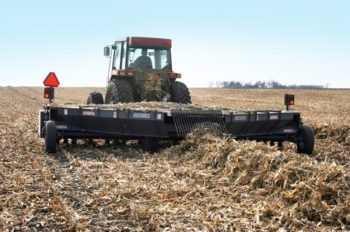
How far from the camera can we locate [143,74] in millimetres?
13047

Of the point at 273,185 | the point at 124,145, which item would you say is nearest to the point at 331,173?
the point at 273,185

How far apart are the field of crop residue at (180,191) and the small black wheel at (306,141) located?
2.31m

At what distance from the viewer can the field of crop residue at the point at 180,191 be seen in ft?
16.1

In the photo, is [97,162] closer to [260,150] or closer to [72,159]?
[72,159]

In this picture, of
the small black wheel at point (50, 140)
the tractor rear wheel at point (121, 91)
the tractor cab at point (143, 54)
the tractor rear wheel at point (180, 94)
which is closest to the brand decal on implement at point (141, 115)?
the small black wheel at point (50, 140)

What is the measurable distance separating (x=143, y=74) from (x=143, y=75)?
3cm

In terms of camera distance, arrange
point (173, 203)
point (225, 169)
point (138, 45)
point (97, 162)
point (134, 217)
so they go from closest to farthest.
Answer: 1. point (134, 217)
2. point (173, 203)
3. point (225, 169)
4. point (97, 162)
5. point (138, 45)

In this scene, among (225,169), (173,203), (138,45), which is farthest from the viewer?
(138,45)

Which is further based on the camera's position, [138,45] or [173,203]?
[138,45]

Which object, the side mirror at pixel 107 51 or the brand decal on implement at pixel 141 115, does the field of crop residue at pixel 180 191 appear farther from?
the side mirror at pixel 107 51

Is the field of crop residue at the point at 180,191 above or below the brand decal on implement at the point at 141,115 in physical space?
below

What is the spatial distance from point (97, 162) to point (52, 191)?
214 centimetres

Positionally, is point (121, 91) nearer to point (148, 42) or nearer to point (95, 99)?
point (95, 99)

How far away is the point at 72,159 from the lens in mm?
8430
